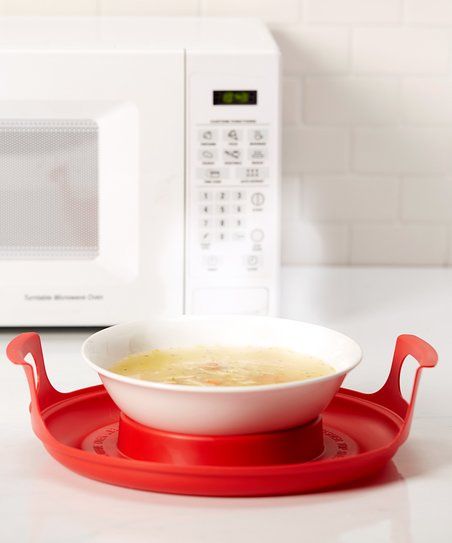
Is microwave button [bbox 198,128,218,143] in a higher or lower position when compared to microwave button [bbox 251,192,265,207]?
higher

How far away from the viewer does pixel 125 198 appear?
112cm

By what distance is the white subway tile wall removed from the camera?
60.9 inches

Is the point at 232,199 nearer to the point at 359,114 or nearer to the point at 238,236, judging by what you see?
the point at 238,236

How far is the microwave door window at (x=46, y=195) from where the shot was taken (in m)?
1.13

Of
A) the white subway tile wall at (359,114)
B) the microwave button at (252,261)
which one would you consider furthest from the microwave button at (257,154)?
the white subway tile wall at (359,114)

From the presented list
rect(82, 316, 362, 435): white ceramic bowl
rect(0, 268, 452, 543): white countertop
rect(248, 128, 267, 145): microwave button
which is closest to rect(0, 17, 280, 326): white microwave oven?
rect(248, 128, 267, 145): microwave button

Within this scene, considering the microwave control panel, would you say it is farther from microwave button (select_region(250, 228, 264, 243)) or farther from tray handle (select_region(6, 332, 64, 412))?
tray handle (select_region(6, 332, 64, 412))

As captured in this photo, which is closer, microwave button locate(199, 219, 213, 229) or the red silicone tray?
the red silicone tray

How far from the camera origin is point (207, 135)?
110 cm

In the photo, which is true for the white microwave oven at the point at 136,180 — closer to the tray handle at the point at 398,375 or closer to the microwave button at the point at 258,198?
the microwave button at the point at 258,198

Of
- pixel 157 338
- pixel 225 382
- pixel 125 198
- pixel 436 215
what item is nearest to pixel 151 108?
pixel 125 198

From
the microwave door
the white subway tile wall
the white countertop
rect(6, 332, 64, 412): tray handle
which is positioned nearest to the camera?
the white countertop

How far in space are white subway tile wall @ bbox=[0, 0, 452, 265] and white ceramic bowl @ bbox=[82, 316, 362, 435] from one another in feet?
2.75

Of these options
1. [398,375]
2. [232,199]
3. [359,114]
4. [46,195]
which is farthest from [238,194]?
[359,114]
